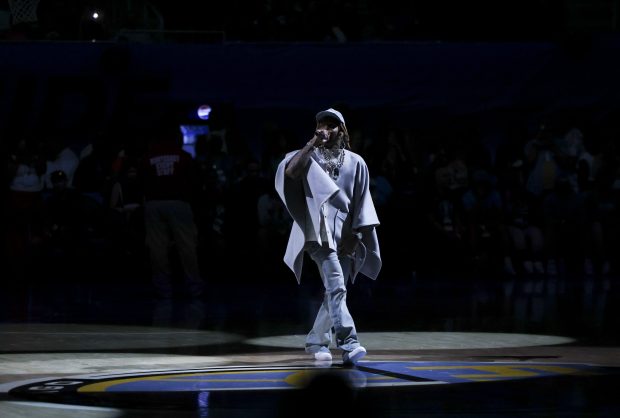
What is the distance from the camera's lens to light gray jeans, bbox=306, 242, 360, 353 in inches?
363

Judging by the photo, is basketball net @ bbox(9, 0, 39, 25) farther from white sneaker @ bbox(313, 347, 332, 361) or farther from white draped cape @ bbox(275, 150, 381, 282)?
white sneaker @ bbox(313, 347, 332, 361)

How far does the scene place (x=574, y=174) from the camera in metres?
21.3

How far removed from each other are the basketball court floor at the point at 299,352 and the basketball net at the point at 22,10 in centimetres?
371

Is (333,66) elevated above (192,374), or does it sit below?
above

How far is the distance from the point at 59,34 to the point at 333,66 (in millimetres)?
4537

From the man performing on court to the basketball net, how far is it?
10.0 m

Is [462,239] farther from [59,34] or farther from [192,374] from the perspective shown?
[192,374]

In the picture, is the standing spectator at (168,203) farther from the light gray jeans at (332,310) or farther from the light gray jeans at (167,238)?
the light gray jeans at (332,310)

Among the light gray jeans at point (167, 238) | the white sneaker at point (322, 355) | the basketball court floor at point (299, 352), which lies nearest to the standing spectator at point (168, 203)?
the light gray jeans at point (167, 238)

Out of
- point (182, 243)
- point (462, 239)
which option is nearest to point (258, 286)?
point (182, 243)

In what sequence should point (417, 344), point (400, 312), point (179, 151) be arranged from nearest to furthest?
point (417, 344) → point (400, 312) → point (179, 151)

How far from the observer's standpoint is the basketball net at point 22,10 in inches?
731

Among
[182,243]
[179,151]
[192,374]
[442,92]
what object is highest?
[442,92]

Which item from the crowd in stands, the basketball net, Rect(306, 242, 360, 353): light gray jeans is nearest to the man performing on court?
Rect(306, 242, 360, 353): light gray jeans
